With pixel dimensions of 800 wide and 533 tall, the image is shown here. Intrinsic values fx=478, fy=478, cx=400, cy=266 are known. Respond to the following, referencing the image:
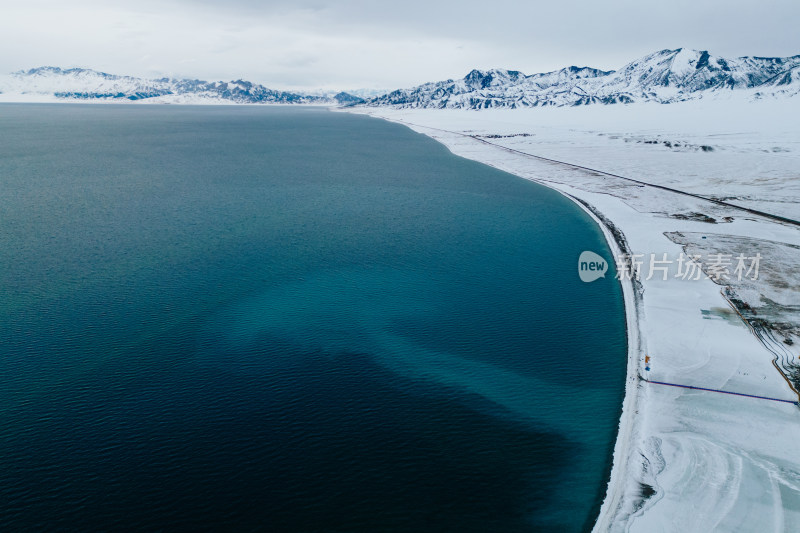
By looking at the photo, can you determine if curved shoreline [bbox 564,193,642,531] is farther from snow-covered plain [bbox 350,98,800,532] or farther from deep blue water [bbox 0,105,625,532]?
deep blue water [bbox 0,105,625,532]

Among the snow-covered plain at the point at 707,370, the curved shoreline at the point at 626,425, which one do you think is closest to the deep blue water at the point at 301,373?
the curved shoreline at the point at 626,425

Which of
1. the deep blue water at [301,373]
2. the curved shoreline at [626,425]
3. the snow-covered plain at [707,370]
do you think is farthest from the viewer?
the deep blue water at [301,373]

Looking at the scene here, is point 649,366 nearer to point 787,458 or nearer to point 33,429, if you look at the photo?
point 787,458

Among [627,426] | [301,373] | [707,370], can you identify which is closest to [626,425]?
[627,426]

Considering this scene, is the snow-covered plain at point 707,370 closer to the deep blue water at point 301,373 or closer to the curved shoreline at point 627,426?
the curved shoreline at point 627,426

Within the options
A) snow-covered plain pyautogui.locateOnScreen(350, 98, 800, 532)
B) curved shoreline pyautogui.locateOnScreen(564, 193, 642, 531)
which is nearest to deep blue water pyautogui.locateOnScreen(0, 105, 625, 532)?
curved shoreline pyautogui.locateOnScreen(564, 193, 642, 531)

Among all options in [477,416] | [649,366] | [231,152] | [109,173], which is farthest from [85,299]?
[231,152]

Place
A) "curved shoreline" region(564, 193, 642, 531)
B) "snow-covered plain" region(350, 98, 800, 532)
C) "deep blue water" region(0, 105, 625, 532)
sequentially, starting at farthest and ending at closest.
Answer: "deep blue water" region(0, 105, 625, 532) → "curved shoreline" region(564, 193, 642, 531) → "snow-covered plain" region(350, 98, 800, 532)

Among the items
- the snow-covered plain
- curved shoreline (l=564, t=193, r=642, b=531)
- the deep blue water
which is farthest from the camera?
the deep blue water
